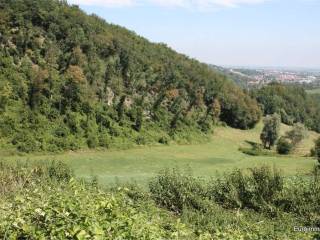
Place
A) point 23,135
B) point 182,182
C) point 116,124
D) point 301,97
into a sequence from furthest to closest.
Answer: point 301,97, point 116,124, point 23,135, point 182,182

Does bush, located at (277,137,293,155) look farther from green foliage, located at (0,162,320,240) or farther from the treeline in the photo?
green foliage, located at (0,162,320,240)

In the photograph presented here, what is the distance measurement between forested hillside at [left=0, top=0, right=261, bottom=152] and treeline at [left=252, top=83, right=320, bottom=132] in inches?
1049

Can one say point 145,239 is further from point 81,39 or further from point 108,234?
point 81,39

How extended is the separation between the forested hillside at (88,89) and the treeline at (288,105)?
26.6 m

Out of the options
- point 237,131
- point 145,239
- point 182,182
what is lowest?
point 237,131

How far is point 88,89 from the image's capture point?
265 ft

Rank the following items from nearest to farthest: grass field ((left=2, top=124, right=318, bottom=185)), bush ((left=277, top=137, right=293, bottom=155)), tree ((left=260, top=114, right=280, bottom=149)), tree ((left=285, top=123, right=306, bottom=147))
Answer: grass field ((left=2, top=124, right=318, bottom=185)) → bush ((left=277, top=137, right=293, bottom=155)) → tree ((left=285, top=123, right=306, bottom=147)) → tree ((left=260, top=114, right=280, bottom=149))

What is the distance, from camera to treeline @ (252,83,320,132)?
136000 millimetres

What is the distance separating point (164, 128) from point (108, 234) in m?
79.2

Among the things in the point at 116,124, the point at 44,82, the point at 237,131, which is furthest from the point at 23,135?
the point at 237,131

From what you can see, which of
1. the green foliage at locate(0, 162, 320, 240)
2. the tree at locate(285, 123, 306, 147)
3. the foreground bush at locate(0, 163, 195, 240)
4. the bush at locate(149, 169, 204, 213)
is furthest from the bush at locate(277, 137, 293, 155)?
the foreground bush at locate(0, 163, 195, 240)

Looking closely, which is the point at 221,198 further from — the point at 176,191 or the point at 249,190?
the point at 176,191

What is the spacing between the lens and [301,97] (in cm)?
15588

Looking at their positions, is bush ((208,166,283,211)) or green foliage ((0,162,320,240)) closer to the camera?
green foliage ((0,162,320,240))
